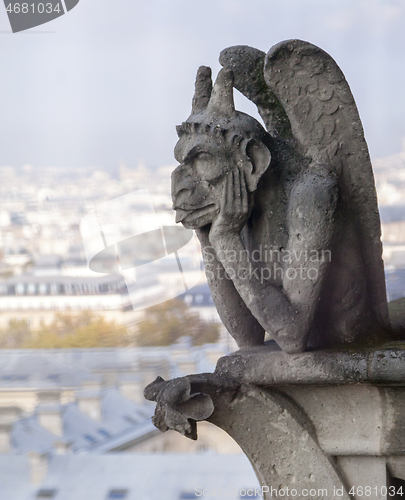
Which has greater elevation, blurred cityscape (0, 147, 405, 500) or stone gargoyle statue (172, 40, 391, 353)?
stone gargoyle statue (172, 40, 391, 353)

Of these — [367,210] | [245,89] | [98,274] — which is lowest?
[98,274]

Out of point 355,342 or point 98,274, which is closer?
point 355,342

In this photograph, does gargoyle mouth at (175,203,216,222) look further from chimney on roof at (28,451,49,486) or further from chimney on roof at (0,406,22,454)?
chimney on roof at (0,406,22,454)

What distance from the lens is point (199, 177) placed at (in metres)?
1.68

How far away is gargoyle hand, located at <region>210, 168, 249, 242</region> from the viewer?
166cm

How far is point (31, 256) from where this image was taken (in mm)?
4797

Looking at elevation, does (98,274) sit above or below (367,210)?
below

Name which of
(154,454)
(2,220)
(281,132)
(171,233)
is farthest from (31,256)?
(281,132)

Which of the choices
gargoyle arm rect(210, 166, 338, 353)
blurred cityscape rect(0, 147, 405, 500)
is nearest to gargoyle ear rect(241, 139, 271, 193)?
gargoyle arm rect(210, 166, 338, 353)

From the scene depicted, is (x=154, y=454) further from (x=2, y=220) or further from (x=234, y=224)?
(x=234, y=224)

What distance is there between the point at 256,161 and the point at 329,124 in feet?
0.79

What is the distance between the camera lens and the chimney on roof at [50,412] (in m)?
5.00

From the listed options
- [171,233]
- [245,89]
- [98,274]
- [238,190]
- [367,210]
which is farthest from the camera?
[98,274]

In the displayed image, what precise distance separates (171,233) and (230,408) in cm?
277
